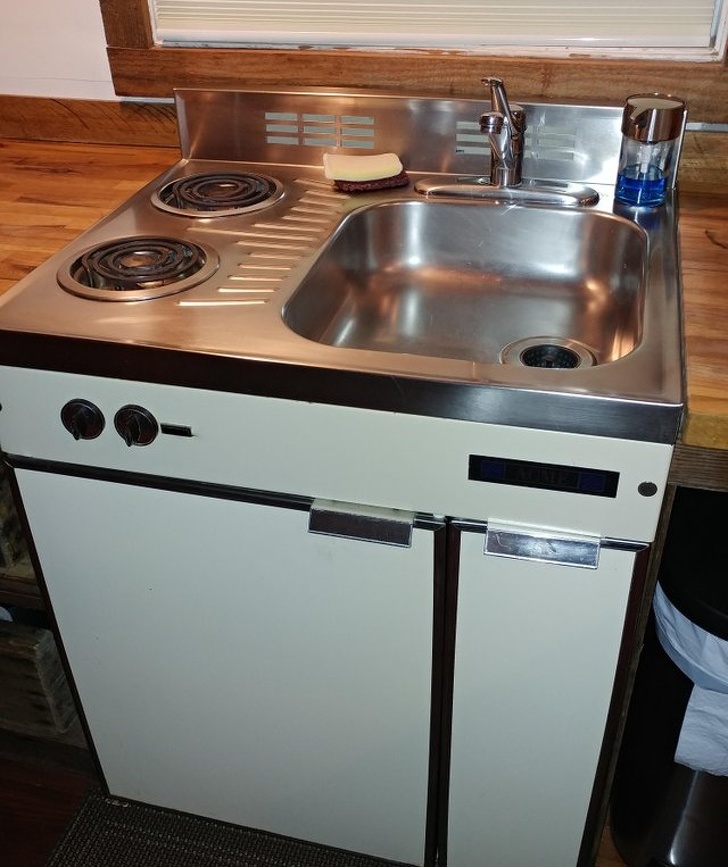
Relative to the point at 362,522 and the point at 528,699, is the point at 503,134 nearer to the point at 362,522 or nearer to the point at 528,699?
the point at 362,522

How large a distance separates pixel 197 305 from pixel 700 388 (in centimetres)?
57

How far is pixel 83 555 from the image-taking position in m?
1.15

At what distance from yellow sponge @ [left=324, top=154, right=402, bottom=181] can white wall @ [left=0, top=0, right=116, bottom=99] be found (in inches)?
19.0

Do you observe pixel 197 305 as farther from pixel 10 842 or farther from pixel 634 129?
pixel 10 842

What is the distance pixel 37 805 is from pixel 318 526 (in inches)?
36.0

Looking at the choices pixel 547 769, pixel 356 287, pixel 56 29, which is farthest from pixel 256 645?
pixel 56 29

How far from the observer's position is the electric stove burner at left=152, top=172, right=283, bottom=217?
129 cm

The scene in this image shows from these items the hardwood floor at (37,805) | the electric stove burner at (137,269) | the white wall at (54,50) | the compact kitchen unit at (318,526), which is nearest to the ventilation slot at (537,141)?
the compact kitchen unit at (318,526)

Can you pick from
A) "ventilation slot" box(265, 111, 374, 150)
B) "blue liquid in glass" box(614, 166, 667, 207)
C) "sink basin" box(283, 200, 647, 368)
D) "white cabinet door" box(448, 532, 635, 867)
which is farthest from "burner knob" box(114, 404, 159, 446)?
"blue liquid in glass" box(614, 166, 667, 207)

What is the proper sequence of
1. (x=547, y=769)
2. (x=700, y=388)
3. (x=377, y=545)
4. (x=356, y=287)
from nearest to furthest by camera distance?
(x=700, y=388)
(x=377, y=545)
(x=547, y=769)
(x=356, y=287)

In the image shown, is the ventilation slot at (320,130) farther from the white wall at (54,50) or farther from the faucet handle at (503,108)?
the white wall at (54,50)

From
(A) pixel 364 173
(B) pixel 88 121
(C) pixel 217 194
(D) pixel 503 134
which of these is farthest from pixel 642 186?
(B) pixel 88 121

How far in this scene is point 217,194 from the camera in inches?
52.9

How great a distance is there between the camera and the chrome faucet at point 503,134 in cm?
123
